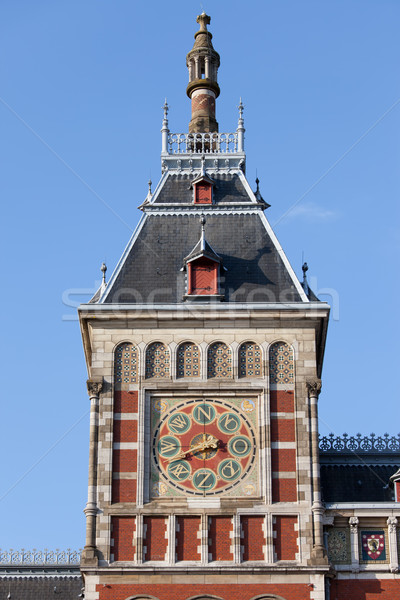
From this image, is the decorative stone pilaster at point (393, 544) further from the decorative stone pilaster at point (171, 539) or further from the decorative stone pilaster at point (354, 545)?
the decorative stone pilaster at point (171, 539)

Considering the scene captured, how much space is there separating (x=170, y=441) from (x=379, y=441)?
8.56m

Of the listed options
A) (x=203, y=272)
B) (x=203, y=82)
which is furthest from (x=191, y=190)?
(x=203, y=82)

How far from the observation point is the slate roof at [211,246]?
41.0 metres

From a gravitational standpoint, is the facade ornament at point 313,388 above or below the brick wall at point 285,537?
above

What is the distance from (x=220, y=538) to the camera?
121ft

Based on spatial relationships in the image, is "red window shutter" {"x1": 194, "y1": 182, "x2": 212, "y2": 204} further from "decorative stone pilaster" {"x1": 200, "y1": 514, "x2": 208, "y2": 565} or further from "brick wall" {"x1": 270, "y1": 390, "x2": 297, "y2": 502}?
"decorative stone pilaster" {"x1": 200, "y1": 514, "x2": 208, "y2": 565}

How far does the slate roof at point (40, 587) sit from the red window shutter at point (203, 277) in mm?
14184

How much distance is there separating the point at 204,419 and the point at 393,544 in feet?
23.2

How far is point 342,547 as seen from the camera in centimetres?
3769

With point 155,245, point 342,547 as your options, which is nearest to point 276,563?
point 342,547

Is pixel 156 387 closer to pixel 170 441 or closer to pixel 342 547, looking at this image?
pixel 170 441

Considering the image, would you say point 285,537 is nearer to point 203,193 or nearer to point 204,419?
point 204,419

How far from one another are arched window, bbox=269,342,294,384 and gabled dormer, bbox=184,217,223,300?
277cm

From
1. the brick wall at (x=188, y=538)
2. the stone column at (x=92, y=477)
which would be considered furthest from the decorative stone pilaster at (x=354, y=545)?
the stone column at (x=92, y=477)
